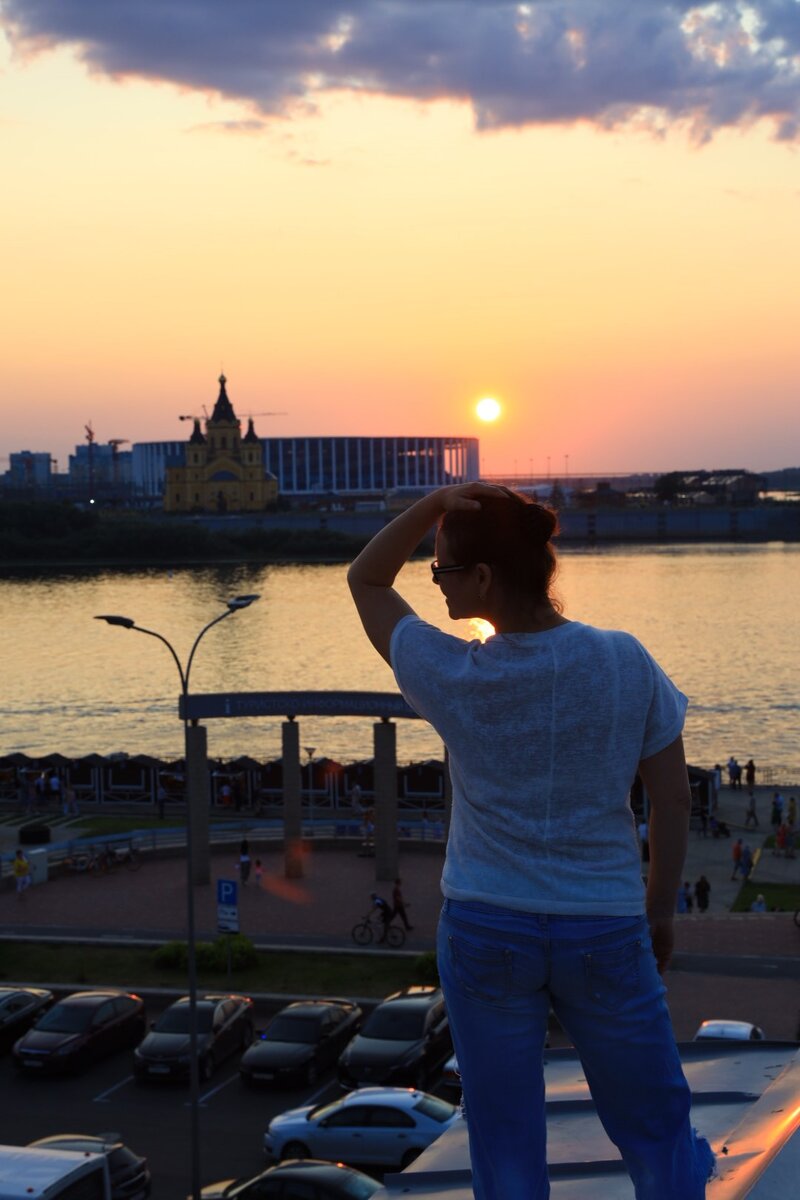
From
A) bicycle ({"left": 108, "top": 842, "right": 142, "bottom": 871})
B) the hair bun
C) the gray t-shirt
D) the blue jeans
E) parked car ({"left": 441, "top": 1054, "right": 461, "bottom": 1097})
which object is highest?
the hair bun

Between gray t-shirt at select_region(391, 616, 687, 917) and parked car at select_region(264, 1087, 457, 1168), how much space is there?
26.9 ft

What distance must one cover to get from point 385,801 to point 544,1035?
16316 mm

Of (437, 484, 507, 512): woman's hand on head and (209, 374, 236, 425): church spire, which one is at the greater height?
(209, 374, 236, 425): church spire

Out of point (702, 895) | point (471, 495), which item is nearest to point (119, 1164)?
point (471, 495)

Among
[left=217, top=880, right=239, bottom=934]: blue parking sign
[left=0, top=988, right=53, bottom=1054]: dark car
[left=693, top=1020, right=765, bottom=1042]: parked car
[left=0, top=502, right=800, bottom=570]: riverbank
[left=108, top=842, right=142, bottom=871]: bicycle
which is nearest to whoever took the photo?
[left=693, top=1020, right=765, bottom=1042]: parked car

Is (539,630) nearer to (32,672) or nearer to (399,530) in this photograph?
(399,530)

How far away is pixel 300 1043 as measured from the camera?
12.0 meters

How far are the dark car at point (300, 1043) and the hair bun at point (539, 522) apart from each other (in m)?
10.3

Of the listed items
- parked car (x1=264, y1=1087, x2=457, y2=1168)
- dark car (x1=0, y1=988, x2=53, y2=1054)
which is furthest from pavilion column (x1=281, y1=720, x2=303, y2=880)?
parked car (x1=264, y1=1087, x2=457, y2=1168)

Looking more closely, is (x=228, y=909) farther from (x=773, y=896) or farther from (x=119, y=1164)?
(x=773, y=896)

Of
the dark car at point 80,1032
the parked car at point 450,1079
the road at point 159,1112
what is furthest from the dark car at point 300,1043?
the dark car at point 80,1032

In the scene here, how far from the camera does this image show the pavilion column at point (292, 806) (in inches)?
750

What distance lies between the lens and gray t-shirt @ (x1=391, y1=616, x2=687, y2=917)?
6.75ft

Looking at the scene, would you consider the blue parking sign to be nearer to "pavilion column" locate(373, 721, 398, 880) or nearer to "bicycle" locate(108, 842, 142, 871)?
"pavilion column" locate(373, 721, 398, 880)
